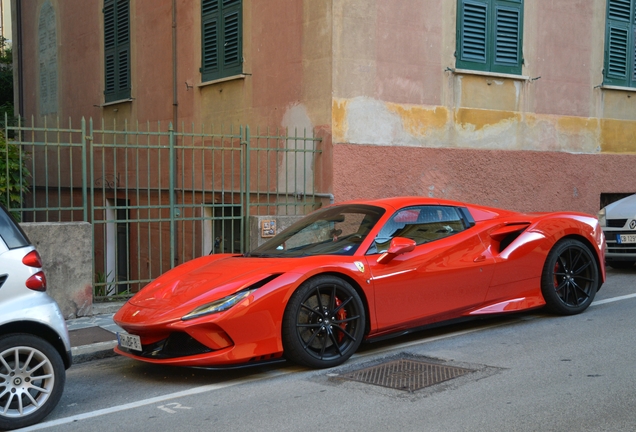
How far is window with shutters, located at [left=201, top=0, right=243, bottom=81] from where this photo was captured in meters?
12.0

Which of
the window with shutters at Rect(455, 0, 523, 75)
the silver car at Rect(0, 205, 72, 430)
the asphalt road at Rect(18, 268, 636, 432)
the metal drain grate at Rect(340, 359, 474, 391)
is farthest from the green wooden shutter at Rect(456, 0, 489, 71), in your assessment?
the silver car at Rect(0, 205, 72, 430)

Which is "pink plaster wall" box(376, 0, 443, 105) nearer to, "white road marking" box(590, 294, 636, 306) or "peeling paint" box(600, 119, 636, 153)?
"peeling paint" box(600, 119, 636, 153)

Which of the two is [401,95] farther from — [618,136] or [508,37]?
[618,136]

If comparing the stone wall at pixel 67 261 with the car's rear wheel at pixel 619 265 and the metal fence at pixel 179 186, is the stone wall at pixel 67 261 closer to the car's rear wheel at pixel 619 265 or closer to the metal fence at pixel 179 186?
the metal fence at pixel 179 186

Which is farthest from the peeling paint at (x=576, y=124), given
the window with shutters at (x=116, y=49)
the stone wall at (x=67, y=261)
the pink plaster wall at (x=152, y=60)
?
the stone wall at (x=67, y=261)

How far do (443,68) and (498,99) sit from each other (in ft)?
4.20

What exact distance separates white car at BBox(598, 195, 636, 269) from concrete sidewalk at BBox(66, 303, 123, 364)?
7.16 metres

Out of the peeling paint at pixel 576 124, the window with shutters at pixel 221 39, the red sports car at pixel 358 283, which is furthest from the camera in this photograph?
the peeling paint at pixel 576 124

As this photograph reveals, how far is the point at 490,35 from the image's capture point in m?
12.2

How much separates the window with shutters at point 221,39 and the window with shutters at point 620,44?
683 cm

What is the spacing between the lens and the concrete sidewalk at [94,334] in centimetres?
695

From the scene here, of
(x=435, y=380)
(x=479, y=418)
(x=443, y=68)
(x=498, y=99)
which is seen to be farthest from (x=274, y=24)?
(x=479, y=418)

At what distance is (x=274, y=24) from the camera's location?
11.3 m

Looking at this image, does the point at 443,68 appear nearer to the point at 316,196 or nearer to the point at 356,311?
the point at 316,196
